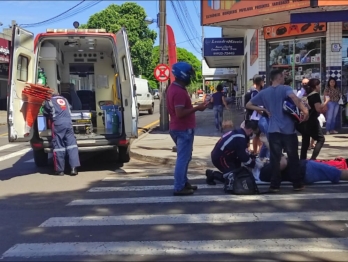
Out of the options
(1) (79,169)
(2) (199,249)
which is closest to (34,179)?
(1) (79,169)

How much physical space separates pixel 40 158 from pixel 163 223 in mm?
5652

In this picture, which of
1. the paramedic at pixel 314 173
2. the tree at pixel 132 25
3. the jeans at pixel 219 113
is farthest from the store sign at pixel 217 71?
the paramedic at pixel 314 173

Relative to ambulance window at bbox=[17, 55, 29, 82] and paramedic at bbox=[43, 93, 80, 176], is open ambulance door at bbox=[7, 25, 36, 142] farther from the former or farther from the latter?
paramedic at bbox=[43, 93, 80, 176]

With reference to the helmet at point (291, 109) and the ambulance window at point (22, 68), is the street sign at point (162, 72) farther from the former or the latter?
the helmet at point (291, 109)

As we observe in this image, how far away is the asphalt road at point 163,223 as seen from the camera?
4.79 m

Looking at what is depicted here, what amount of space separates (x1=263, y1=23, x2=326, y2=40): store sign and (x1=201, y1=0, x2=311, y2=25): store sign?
159 cm

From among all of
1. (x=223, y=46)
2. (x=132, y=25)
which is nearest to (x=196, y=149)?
(x=223, y=46)

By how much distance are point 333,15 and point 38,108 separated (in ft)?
27.4

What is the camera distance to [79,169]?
1042 cm

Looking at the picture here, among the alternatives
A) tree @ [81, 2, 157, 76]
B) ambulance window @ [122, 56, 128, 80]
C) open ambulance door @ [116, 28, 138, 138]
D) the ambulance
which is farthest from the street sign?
tree @ [81, 2, 157, 76]

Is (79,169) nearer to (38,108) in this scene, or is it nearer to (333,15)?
(38,108)

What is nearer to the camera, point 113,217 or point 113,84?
point 113,217

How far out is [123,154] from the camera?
10.9 meters

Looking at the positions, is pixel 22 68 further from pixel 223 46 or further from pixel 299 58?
pixel 223 46
